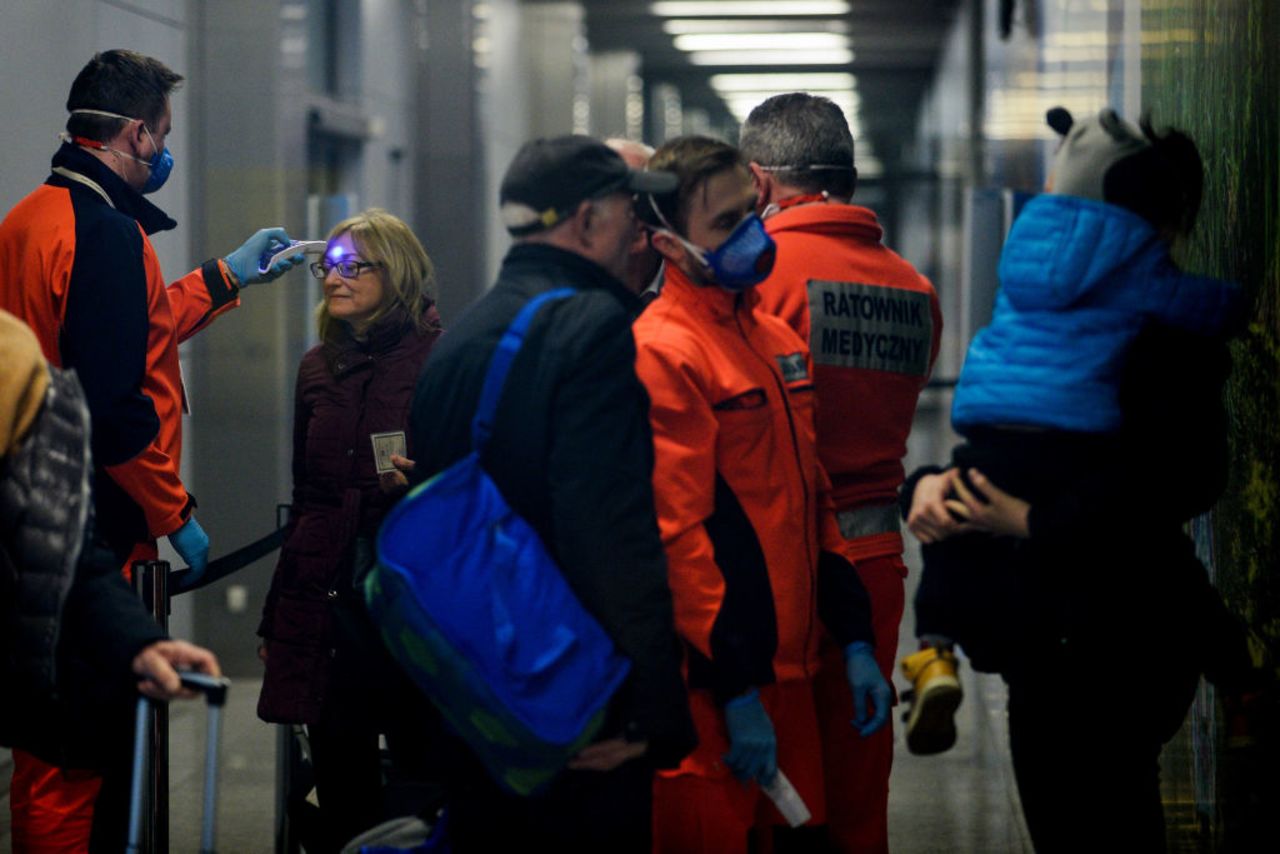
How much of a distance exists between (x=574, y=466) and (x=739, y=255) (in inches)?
25.2

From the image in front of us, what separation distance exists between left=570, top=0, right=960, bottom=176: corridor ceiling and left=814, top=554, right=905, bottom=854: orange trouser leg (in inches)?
607

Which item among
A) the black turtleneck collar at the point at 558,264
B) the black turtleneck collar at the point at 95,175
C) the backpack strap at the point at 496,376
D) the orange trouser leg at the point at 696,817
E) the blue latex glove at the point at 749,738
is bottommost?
the orange trouser leg at the point at 696,817

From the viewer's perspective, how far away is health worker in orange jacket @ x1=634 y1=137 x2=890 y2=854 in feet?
9.20

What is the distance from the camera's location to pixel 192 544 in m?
4.03

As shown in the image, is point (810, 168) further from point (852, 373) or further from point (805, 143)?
point (852, 373)

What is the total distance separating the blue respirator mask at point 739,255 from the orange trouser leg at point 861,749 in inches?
33.0

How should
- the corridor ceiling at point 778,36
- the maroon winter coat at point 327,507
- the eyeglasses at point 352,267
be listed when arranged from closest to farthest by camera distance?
1. the maroon winter coat at point 327,507
2. the eyeglasses at point 352,267
3. the corridor ceiling at point 778,36

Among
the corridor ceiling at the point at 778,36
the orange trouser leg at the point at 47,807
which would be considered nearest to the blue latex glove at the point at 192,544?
the orange trouser leg at the point at 47,807

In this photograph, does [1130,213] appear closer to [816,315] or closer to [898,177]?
[816,315]

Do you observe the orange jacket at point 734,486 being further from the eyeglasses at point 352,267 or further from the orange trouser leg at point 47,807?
the orange trouser leg at point 47,807

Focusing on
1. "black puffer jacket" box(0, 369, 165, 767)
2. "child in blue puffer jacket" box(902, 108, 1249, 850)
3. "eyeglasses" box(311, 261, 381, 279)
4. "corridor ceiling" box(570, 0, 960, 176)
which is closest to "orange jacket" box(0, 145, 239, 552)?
"eyeglasses" box(311, 261, 381, 279)

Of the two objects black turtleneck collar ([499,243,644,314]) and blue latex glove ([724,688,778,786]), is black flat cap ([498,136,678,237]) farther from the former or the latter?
blue latex glove ([724,688,778,786])

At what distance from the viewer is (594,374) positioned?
2.57m

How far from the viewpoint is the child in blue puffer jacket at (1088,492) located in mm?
2623
